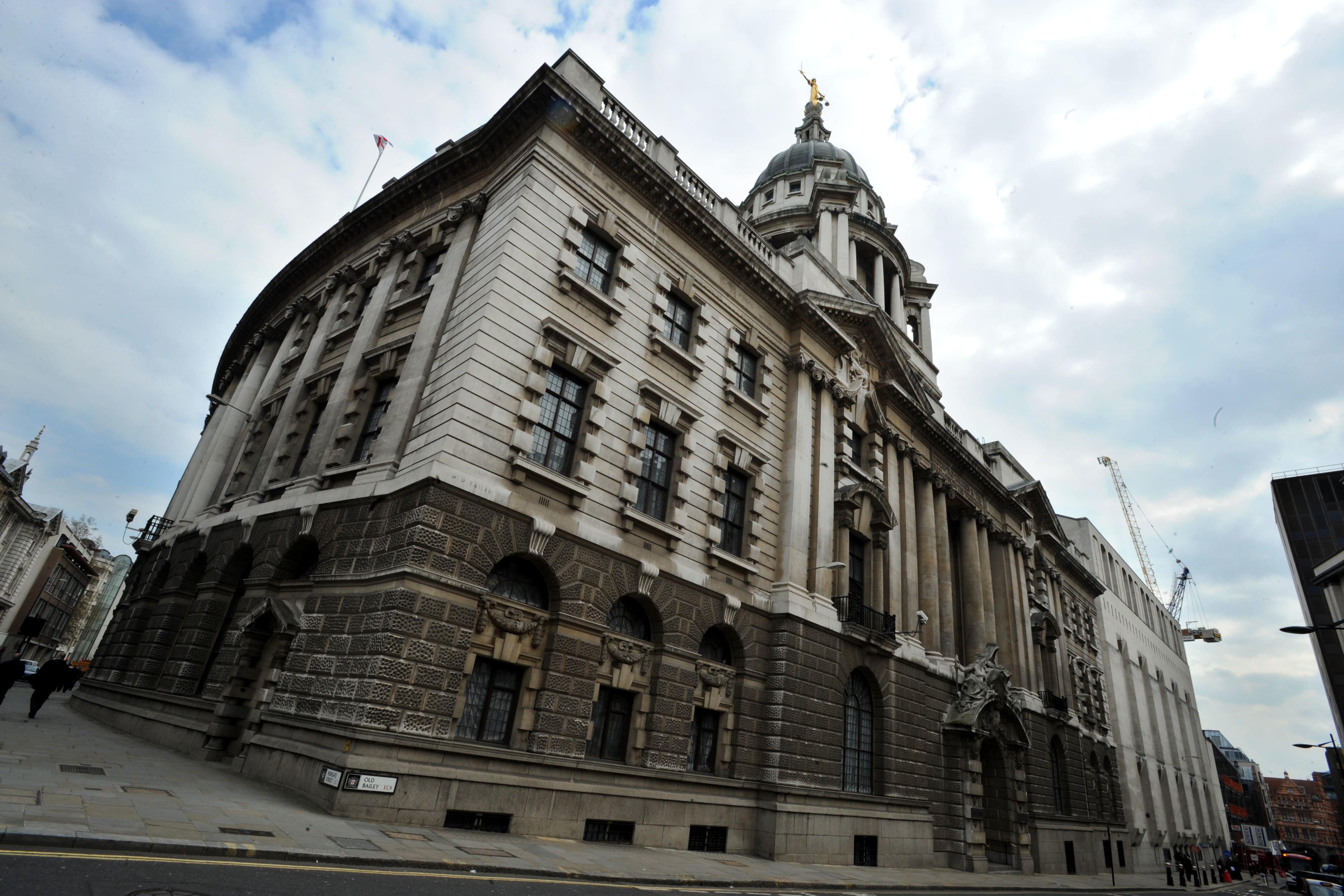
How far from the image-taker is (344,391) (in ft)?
62.0

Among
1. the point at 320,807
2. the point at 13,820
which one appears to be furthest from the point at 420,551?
the point at 13,820

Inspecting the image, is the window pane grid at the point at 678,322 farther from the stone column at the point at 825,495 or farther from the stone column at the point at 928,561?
the stone column at the point at 928,561

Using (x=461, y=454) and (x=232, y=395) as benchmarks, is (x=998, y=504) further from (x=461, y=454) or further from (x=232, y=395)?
(x=232, y=395)

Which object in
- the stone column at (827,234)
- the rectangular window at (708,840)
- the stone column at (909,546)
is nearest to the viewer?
the rectangular window at (708,840)

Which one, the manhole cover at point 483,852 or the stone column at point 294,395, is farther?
the stone column at point 294,395

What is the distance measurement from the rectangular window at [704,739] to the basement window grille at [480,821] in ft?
19.2

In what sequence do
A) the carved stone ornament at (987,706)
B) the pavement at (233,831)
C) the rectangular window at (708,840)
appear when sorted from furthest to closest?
the carved stone ornament at (987,706) < the rectangular window at (708,840) < the pavement at (233,831)

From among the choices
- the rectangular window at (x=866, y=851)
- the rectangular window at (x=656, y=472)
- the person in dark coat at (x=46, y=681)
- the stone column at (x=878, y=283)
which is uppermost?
the stone column at (x=878, y=283)

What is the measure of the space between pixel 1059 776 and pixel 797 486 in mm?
25082

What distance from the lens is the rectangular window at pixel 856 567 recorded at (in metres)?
24.2

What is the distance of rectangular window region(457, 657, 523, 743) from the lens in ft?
44.7

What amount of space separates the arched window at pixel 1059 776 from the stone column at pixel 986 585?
661 centimetres

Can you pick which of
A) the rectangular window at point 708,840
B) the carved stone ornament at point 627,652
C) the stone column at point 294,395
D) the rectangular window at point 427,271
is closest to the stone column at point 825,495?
the carved stone ornament at point 627,652

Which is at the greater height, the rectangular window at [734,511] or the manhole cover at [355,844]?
the rectangular window at [734,511]
